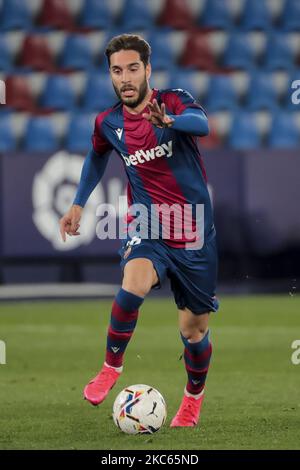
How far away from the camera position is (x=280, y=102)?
1569cm

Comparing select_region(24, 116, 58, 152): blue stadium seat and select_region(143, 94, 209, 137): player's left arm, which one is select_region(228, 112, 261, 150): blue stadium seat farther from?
select_region(143, 94, 209, 137): player's left arm

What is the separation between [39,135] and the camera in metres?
14.7

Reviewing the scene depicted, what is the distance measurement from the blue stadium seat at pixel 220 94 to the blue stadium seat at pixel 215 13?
2.47 ft

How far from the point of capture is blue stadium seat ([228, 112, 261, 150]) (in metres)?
15.3

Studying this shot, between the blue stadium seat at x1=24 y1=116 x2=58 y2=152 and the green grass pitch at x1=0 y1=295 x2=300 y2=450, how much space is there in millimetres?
2820

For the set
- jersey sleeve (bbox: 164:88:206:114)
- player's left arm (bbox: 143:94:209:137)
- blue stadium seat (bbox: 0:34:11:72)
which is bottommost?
player's left arm (bbox: 143:94:209:137)

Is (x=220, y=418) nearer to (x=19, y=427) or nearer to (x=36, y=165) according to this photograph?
(x=19, y=427)

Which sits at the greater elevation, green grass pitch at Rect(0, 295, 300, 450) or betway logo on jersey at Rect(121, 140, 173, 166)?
betway logo on jersey at Rect(121, 140, 173, 166)

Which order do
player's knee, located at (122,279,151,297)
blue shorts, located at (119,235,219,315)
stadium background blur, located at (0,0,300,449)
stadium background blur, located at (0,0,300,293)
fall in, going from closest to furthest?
player's knee, located at (122,279,151,297)
blue shorts, located at (119,235,219,315)
stadium background blur, located at (0,0,300,449)
stadium background blur, located at (0,0,300,293)

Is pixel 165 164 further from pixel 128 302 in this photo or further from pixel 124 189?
pixel 124 189

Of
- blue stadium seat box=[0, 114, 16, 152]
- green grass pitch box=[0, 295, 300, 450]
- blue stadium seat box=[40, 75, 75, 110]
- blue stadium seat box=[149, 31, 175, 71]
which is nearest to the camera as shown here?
green grass pitch box=[0, 295, 300, 450]

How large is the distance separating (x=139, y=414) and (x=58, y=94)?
10530 mm

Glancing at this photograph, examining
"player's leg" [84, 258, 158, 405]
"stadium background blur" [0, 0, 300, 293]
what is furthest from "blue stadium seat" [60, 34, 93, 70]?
"player's leg" [84, 258, 158, 405]

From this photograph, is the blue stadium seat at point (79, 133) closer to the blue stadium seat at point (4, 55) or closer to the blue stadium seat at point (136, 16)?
the blue stadium seat at point (4, 55)
